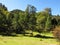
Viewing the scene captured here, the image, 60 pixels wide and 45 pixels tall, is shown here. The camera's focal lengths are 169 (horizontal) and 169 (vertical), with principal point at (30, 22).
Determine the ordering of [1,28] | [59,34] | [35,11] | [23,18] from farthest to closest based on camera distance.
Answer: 1. [35,11]
2. [23,18]
3. [1,28]
4. [59,34]

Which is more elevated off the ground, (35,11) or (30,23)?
(35,11)

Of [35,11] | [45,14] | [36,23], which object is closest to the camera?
[36,23]

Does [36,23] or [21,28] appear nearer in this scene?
[21,28]

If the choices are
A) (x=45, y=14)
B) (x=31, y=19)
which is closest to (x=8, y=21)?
(x=31, y=19)

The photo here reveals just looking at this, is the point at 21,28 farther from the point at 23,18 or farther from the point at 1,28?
the point at 1,28

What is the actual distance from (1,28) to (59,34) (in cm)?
2844

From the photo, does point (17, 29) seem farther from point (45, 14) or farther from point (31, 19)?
point (45, 14)

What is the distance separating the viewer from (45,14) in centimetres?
8044

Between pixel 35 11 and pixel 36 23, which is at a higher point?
pixel 35 11

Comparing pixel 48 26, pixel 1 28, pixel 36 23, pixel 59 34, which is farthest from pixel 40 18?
pixel 59 34

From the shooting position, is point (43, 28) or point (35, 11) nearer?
point (43, 28)

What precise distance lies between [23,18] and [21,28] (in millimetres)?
5567

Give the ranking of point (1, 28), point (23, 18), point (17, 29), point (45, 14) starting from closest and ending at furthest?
1. point (1, 28)
2. point (17, 29)
3. point (23, 18)
4. point (45, 14)

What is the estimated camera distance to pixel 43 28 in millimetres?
73562
